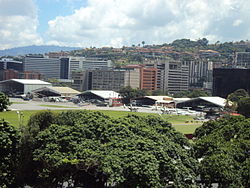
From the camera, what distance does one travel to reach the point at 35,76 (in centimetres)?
18525

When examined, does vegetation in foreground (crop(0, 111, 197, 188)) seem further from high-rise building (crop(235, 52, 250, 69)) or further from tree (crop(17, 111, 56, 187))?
high-rise building (crop(235, 52, 250, 69))

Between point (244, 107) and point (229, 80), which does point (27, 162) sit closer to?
point (244, 107)

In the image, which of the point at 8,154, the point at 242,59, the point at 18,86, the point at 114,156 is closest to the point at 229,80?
the point at 18,86

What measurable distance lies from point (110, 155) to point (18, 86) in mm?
116372

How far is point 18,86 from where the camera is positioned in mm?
131750

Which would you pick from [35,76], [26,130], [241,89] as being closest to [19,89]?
[35,76]

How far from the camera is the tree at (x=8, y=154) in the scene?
20.1 metres

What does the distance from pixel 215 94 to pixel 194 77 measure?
7690 centimetres

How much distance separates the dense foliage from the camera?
820 inches

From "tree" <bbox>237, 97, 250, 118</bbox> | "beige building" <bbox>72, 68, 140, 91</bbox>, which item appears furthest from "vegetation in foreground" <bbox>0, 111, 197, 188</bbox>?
"beige building" <bbox>72, 68, 140, 91</bbox>

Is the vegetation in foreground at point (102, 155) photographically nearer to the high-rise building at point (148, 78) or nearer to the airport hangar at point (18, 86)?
the airport hangar at point (18, 86)

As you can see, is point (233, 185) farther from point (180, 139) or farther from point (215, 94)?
point (215, 94)

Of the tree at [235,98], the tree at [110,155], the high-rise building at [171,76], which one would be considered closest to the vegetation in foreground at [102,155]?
the tree at [110,155]

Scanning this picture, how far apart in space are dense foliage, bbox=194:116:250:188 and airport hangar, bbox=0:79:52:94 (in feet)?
352
